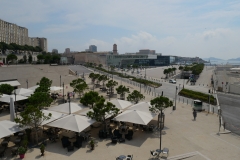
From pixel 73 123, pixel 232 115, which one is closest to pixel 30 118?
pixel 73 123

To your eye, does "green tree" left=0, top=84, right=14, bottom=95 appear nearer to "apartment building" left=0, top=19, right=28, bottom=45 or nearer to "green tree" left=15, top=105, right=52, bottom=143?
"green tree" left=15, top=105, right=52, bottom=143

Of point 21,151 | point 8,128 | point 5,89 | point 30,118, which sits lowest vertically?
point 21,151

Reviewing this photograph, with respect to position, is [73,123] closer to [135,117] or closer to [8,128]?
[8,128]

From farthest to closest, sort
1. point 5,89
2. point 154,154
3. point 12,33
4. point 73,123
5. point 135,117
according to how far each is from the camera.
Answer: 1. point 12,33
2. point 5,89
3. point 135,117
4. point 73,123
5. point 154,154

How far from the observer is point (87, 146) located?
14.8m

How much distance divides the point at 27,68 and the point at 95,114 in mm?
30629

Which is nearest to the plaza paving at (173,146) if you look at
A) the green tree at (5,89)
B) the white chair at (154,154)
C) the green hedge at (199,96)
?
the white chair at (154,154)

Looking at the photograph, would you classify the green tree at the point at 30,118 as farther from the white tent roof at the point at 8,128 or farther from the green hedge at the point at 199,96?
the green hedge at the point at 199,96

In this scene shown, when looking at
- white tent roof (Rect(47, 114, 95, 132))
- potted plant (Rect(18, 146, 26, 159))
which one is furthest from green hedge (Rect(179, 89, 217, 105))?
potted plant (Rect(18, 146, 26, 159))

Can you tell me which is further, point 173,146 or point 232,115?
point 232,115

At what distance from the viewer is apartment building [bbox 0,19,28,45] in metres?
94.9

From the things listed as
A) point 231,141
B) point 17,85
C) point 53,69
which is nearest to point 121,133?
point 231,141

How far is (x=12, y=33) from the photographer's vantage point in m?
104

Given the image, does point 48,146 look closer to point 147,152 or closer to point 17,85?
point 147,152
